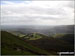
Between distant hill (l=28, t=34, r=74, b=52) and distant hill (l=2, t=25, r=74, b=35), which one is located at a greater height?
distant hill (l=2, t=25, r=74, b=35)

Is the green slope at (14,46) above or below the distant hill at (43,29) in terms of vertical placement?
below

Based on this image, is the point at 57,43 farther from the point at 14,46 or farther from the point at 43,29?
the point at 14,46

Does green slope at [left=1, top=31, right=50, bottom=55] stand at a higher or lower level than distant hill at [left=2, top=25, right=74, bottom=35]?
lower

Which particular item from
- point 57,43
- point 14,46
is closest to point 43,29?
point 57,43

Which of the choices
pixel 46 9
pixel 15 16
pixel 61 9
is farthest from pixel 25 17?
pixel 61 9

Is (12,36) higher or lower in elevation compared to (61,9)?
lower

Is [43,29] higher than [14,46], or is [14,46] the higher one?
[43,29]

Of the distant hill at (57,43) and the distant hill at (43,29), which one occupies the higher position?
the distant hill at (43,29)

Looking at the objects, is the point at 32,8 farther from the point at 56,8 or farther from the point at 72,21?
the point at 72,21
